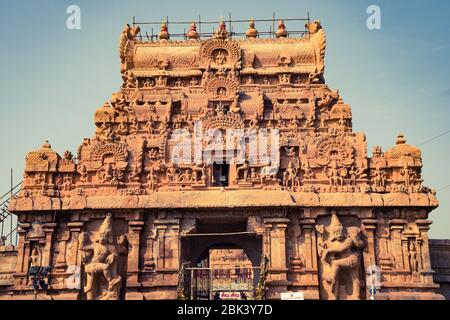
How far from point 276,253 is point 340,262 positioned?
2.59m

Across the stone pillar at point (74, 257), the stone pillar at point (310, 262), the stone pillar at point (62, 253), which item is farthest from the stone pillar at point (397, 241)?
the stone pillar at point (62, 253)

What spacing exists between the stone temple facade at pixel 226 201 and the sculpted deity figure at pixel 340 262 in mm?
42

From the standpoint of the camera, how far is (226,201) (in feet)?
71.4

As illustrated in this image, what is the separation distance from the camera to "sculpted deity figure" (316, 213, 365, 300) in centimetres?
2111

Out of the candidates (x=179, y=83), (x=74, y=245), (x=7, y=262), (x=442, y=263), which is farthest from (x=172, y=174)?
(x=442, y=263)

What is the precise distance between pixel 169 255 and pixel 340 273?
7063 mm

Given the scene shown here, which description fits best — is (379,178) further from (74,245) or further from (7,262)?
(7,262)

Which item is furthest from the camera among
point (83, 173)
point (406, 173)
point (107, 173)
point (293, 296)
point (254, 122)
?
point (254, 122)

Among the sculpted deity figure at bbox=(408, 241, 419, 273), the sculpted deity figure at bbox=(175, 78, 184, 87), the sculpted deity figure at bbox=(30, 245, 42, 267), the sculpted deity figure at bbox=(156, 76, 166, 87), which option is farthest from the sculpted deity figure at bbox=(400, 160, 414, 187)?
the sculpted deity figure at bbox=(30, 245, 42, 267)

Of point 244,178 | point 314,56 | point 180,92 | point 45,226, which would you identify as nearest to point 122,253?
point 45,226

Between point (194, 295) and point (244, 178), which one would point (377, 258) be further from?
point (194, 295)

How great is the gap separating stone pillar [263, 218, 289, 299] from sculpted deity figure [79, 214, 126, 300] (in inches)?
243

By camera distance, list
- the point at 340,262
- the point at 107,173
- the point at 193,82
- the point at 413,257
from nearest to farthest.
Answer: the point at 340,262 → the point at 413,257 → the point at 107,173 → the point at 193,82

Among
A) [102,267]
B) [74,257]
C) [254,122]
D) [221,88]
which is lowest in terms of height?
[102,267]
